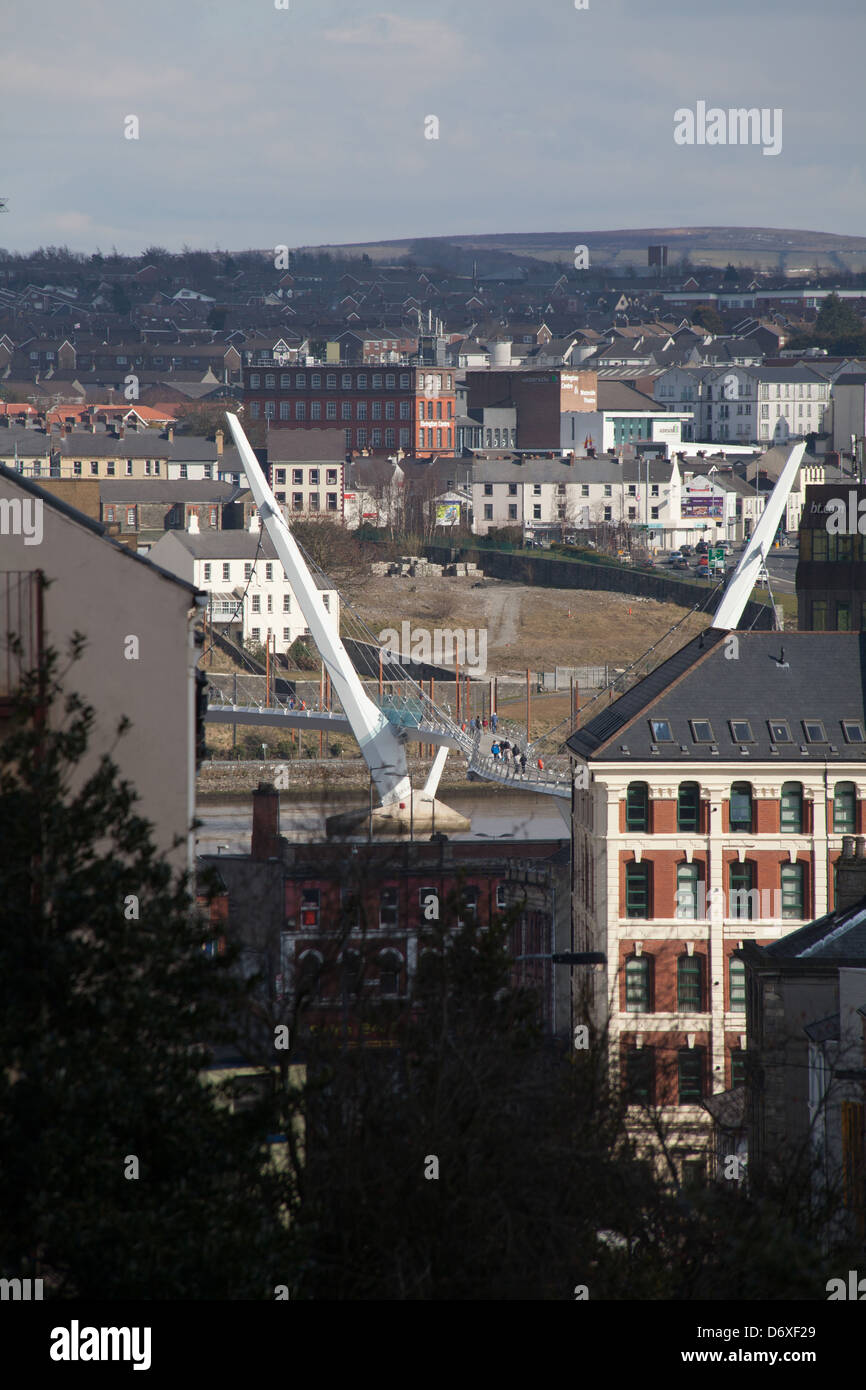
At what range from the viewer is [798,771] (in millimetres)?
31297

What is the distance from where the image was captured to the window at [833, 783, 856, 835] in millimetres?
31109

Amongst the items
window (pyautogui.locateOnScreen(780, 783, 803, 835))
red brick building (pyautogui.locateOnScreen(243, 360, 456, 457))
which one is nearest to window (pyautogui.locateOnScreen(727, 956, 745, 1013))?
window (pyautogui.locateOnScreen(780, 783, 803, 835))

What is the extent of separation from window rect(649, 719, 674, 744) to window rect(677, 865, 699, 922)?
1821 millimetres

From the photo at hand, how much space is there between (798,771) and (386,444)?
9174 cm

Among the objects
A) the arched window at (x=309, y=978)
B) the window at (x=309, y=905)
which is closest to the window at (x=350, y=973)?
the arched window at (x=309, y=978)

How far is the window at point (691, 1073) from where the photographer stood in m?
28.6

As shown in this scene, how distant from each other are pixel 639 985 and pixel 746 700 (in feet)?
15.0

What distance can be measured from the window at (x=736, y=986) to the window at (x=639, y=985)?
1.13 metres

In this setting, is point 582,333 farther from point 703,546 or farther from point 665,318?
point 703,546

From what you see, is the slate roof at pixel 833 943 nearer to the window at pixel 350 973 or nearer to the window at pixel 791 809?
the window at pixel 350 973

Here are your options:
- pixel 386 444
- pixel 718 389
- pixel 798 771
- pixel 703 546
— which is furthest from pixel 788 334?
pixel 798 771

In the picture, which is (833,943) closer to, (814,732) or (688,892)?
(688,892)

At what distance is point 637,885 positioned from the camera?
1225 inches

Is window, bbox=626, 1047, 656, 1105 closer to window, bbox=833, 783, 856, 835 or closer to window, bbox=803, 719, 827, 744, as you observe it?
window, bbox=833, 783, 856, 835
